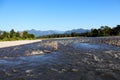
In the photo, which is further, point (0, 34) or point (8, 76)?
point (0, 34)

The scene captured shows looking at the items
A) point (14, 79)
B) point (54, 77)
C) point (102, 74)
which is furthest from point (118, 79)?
point (14, 79)

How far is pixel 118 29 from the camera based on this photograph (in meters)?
153

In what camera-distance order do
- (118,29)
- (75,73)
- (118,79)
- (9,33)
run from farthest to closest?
(118,29) < (9,33) < (75,73) < (118,79)

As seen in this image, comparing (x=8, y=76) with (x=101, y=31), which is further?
(x=101, y=31)

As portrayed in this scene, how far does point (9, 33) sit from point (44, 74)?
8189cm

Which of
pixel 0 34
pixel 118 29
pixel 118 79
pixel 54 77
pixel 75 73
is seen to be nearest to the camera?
pixel 118 79

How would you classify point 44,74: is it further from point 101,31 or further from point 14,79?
point 101,31

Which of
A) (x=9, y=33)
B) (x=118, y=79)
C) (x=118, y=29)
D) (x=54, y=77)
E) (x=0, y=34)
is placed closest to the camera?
(x=118, y=79)

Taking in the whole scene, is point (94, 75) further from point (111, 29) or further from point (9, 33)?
point (111, 29)

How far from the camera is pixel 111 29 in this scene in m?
162

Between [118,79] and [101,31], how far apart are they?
501 feet

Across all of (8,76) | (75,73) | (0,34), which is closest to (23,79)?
(8,76)

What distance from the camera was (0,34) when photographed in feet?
281

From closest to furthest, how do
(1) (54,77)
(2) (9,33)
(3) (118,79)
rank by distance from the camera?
1. (3) (118,79)
2. (1) (54,77)
3. (2) (9,33)
